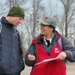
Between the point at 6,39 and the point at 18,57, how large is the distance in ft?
1.04

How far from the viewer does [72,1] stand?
2423 centimetres

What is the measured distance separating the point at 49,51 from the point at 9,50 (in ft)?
1.84

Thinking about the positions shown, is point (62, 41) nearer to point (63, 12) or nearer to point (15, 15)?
point (15, 15)

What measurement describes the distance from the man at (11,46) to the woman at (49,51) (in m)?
0.16

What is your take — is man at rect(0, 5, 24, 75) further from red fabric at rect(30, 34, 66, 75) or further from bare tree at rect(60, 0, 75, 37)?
bare tree at rect(60, 0, 75, 37)

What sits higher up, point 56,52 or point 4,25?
point 4,25

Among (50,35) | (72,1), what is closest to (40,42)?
(50,35)

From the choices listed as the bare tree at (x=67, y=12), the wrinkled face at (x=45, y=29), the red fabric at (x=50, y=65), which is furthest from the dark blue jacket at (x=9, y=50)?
the bare tree at (x=67, y=12)

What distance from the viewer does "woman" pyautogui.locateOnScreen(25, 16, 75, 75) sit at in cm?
452

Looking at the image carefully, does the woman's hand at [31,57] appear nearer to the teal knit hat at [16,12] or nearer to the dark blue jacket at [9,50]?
the dark blue jacket at [9,50]

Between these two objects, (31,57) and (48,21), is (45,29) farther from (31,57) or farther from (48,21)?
(31,57)

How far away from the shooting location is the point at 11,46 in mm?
4520

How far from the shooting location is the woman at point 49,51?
14.8 ft

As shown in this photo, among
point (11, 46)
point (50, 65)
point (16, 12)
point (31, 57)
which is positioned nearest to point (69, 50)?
point (50, 65)
